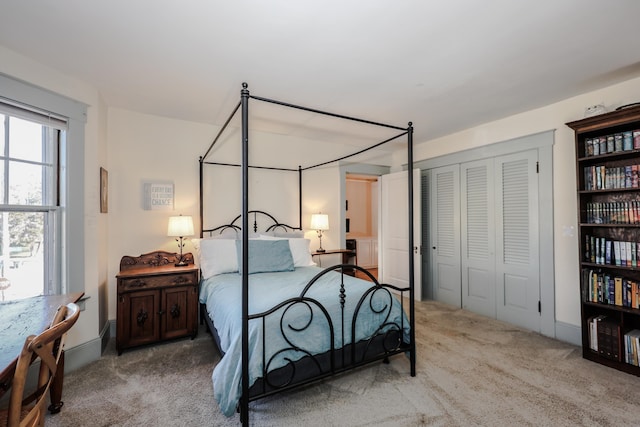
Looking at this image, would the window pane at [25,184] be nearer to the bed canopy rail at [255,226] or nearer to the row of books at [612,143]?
the bed canopy rail at [255,226]

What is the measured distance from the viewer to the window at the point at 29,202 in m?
2.10

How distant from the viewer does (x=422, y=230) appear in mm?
4598

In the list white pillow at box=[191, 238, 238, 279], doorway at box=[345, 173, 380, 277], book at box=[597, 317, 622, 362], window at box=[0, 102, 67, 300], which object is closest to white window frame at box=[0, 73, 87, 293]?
window at box=[0, 102, 67, 300]

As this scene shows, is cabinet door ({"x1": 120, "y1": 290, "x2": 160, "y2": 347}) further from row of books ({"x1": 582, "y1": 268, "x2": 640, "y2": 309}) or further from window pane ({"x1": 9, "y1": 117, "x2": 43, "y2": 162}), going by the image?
row of books ({"x1": 582, "y1": 268, "x2": 640, "y2": 309})

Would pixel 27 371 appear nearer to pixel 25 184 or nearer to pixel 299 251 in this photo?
pixel 25 184

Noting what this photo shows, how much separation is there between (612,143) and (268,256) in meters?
3.37

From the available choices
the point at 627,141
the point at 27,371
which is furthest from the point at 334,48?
the point at 627,141

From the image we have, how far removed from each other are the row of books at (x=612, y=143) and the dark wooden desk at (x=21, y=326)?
4136mm

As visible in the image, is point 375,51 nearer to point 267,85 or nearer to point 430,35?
point 430,35

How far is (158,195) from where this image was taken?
332 centimetres

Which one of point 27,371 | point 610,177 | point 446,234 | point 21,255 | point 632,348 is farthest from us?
point 446,234

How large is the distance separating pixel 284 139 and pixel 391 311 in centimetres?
282

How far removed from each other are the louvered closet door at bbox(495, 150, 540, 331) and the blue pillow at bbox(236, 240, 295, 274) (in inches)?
103

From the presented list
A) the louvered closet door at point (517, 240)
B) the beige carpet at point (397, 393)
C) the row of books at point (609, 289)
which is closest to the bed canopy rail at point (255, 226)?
the beige carpet at point (397, 393)
